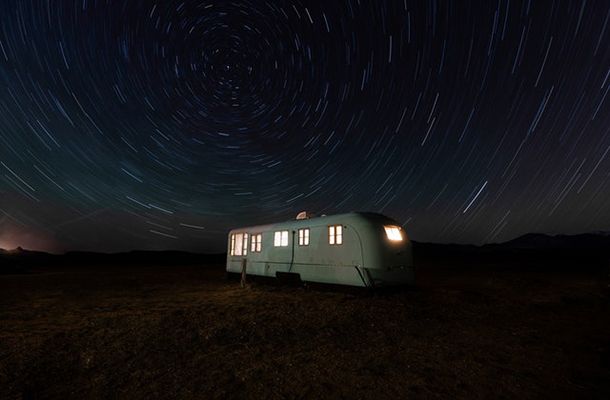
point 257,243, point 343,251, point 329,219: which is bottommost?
point 343,251

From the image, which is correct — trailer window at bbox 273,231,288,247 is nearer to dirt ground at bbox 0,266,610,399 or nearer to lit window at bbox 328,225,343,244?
lit window at bbox 328,225,343,244

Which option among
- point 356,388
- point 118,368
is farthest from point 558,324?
point 118,368

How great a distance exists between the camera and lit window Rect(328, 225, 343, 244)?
1187 centimetres

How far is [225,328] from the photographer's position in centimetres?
743

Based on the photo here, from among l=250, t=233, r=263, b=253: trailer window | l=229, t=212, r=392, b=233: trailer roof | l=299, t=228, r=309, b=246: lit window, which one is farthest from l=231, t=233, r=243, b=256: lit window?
l=299, t=228, r=309, b=246: lit window

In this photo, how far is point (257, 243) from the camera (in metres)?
16.3

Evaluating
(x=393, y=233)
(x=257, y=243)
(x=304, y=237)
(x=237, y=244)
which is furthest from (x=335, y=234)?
(x=237, y=244)

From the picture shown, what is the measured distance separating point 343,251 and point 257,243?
6196 mm

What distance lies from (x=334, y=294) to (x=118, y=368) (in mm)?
8209

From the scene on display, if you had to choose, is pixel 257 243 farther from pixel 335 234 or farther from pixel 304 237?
pixel 335 234

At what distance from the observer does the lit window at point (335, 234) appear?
11.9m

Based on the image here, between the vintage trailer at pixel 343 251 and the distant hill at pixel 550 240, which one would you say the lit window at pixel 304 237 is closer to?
the vintage trailer at pixel 343 251

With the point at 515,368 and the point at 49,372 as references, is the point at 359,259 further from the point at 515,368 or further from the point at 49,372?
the point at 49,372

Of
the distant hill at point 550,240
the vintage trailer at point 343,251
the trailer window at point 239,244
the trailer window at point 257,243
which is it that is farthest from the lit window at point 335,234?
the distant hill at point 550,240
